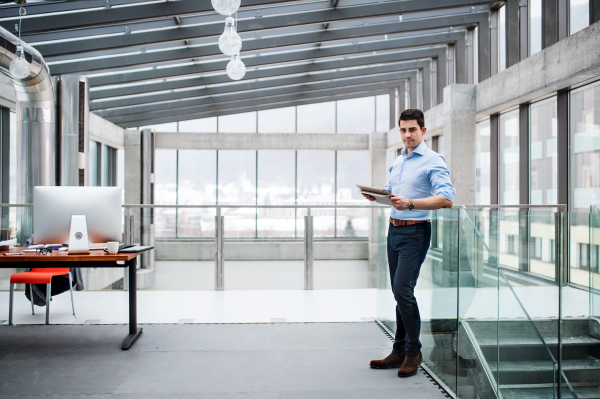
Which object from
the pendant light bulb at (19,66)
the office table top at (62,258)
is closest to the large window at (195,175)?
the pendant light bulb at (19,66)

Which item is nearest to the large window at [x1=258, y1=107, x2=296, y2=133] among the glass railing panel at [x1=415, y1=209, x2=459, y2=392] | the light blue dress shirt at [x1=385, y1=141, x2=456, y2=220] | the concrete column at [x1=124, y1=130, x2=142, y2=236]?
the concrete column at [x1=124, y1=130, x2=142, y2=236]

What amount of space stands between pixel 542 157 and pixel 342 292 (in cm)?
403

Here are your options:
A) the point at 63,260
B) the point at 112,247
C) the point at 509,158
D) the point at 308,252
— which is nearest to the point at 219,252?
the point at 308,252

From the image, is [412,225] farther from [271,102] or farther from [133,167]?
[133,167]

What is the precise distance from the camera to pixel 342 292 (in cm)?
557

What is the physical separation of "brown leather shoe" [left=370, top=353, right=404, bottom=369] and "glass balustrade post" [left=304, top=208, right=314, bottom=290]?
2.75m

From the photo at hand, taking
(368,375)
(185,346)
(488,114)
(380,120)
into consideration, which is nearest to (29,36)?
(185,346)

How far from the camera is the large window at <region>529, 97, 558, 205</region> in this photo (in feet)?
22.9

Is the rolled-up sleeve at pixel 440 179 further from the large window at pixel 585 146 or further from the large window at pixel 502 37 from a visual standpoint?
the large window at pixel 502 37

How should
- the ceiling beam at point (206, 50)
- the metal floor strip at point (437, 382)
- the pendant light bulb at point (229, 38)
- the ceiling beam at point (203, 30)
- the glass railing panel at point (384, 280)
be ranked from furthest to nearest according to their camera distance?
1. the ceiling beam at point (206, 50)
2. the ceiling beam at point (203, 30)
3. the pendant light bulb at point (229, 38)
4. the glass railing panel at point (384, 280)
5. the metal floor strip at point (437, 382)

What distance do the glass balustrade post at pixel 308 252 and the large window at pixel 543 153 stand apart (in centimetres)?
374

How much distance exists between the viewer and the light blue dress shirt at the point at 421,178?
2.75m

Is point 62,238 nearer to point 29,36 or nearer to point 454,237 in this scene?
point 454,237

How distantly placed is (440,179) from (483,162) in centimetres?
683
